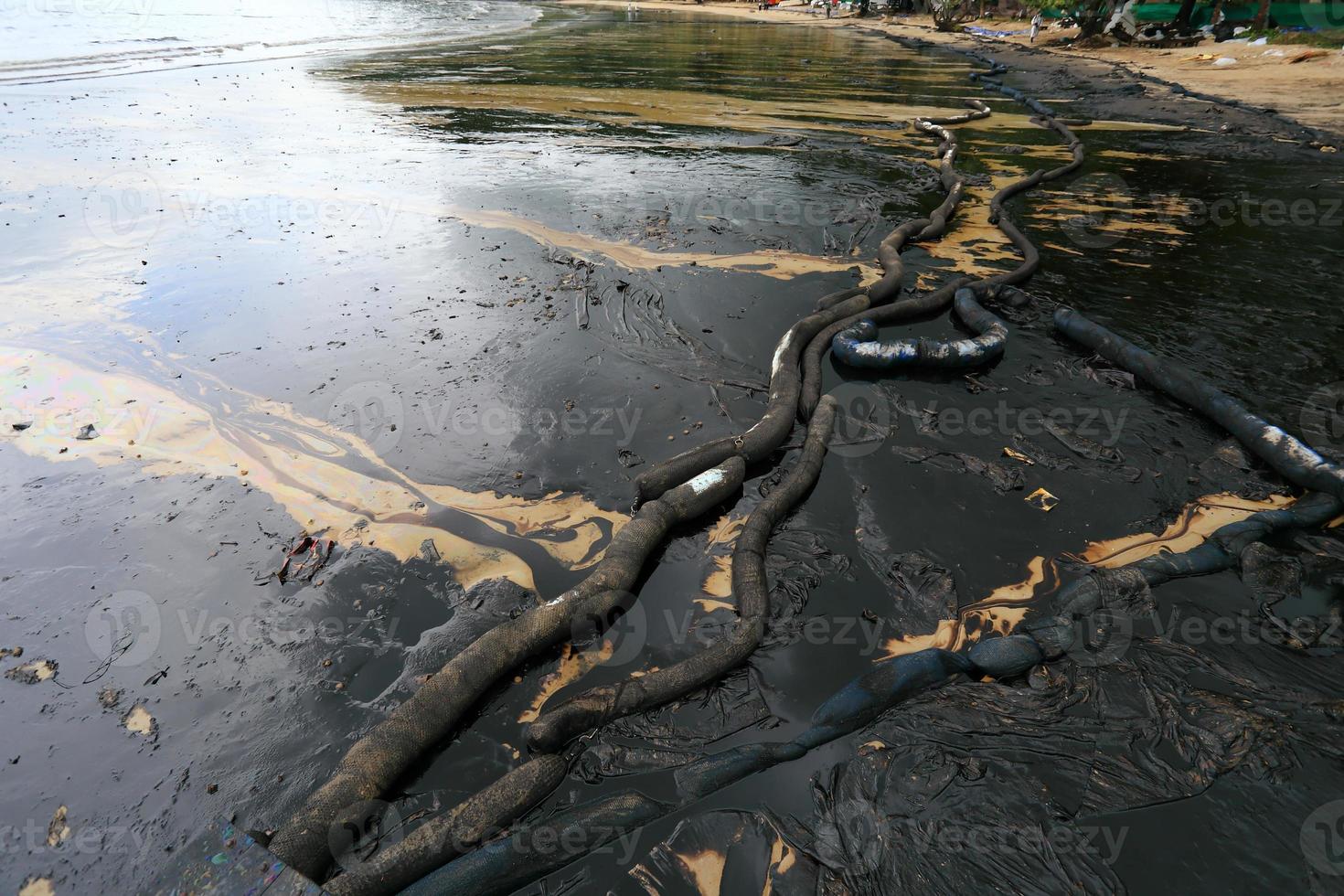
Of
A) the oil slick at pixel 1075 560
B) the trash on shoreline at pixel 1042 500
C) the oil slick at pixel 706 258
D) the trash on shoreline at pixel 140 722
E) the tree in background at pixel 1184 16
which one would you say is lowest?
the trash on shoreline at pixel 140 722

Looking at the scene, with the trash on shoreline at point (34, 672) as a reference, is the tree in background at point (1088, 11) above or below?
above

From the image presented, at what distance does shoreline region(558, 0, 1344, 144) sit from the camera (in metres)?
13.8

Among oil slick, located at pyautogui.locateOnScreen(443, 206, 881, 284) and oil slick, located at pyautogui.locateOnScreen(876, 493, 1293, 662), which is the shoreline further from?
oil slick, located at pyautogui.locateOnScreen(876, 493, 1293, 662)

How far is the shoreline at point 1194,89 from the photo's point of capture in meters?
13.8

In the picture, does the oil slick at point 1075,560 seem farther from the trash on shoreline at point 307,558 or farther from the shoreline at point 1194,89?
the shoreline at point 1194,89

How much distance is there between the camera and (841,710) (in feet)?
9.86

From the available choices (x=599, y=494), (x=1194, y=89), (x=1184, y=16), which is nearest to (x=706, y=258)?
(x=599, y=494)

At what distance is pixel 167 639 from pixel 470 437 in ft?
7.47

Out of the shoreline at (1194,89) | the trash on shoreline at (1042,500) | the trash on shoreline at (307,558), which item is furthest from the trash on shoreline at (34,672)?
the shoreline at (1194,89)

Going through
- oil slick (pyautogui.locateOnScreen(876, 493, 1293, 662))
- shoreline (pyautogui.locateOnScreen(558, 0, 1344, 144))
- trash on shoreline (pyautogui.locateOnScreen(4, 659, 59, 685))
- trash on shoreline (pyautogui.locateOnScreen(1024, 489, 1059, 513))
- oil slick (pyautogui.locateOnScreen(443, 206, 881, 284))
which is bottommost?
trash on shoreline (pyautogui.locateOnScreen(4, 659, 59, 685))

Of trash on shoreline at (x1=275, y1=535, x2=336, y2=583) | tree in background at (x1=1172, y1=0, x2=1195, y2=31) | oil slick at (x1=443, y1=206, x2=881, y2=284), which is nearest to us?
trash on shoreline at (x1=275, y1=535, x2=336, y2=583)

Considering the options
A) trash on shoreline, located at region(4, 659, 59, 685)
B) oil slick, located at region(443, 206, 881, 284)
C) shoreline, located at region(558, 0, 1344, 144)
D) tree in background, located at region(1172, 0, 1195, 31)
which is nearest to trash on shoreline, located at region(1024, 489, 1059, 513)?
oil slick, located at region(443, 206, 881, 284)

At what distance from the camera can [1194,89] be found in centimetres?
1783

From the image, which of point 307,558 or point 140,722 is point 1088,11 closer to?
point 307,558
